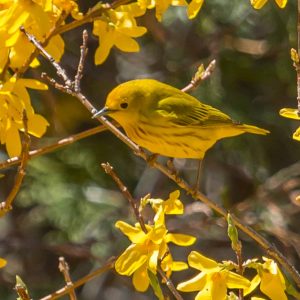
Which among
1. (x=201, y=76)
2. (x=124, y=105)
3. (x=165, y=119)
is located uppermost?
(x=201, y=76)

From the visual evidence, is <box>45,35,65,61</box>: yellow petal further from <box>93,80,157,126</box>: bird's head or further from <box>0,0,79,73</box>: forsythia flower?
<box>93,80,157,126</box>: bird's head

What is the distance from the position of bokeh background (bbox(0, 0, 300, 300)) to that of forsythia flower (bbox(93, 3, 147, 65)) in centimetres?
227

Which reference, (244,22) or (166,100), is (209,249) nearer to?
(244,22)

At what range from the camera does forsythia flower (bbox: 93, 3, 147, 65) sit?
272 centimetres

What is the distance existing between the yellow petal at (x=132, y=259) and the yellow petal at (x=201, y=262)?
0.13m

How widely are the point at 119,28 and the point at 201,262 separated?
794 millimetres

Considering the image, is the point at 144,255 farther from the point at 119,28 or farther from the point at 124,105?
the point at 124,105

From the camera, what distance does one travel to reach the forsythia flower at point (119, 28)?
2.72 m

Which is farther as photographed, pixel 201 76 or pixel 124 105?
pixel 124 105

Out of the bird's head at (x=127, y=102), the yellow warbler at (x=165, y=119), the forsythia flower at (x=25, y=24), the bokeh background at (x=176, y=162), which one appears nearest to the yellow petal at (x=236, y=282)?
the forsythia flower at (x=25, y=24)

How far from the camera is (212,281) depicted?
92.3 inches

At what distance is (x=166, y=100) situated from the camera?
358 centimetres

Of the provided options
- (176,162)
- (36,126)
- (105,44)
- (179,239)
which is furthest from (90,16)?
(176,162)

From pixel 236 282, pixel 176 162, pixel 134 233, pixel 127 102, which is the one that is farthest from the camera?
pixel 176 162
